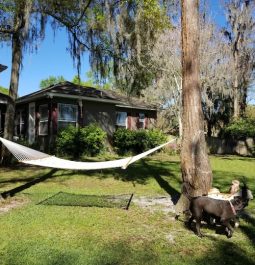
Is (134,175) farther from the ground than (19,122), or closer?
closer

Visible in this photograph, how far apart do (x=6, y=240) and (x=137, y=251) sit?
1803 millimetres

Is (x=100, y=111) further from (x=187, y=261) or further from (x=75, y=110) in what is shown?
(x=187, y=261)

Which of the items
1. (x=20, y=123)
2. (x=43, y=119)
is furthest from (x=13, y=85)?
(x=20, y=123)

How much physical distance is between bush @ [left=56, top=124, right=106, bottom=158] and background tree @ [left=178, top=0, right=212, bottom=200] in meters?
9.77

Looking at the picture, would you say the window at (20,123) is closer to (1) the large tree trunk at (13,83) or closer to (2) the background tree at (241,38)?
(1) the large tree trunk at (13,83)

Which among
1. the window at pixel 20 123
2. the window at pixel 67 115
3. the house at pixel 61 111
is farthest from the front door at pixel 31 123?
the window at pixel 67 115

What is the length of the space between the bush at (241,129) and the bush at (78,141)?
386 inches

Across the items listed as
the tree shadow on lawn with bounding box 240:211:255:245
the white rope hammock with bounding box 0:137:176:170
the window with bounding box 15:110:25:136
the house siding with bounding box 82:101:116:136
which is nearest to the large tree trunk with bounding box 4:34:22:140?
the house siding with bounding box 82:101:116:136

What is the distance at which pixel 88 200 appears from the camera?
8070 mm

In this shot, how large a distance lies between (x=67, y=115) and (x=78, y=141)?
265 cm

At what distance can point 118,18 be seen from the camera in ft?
42.4

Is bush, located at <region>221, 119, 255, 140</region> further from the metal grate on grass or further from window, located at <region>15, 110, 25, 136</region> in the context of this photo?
the metal grate on grass

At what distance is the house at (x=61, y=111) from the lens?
58.7 feet

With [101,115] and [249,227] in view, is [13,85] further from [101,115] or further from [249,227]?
[249,227]
